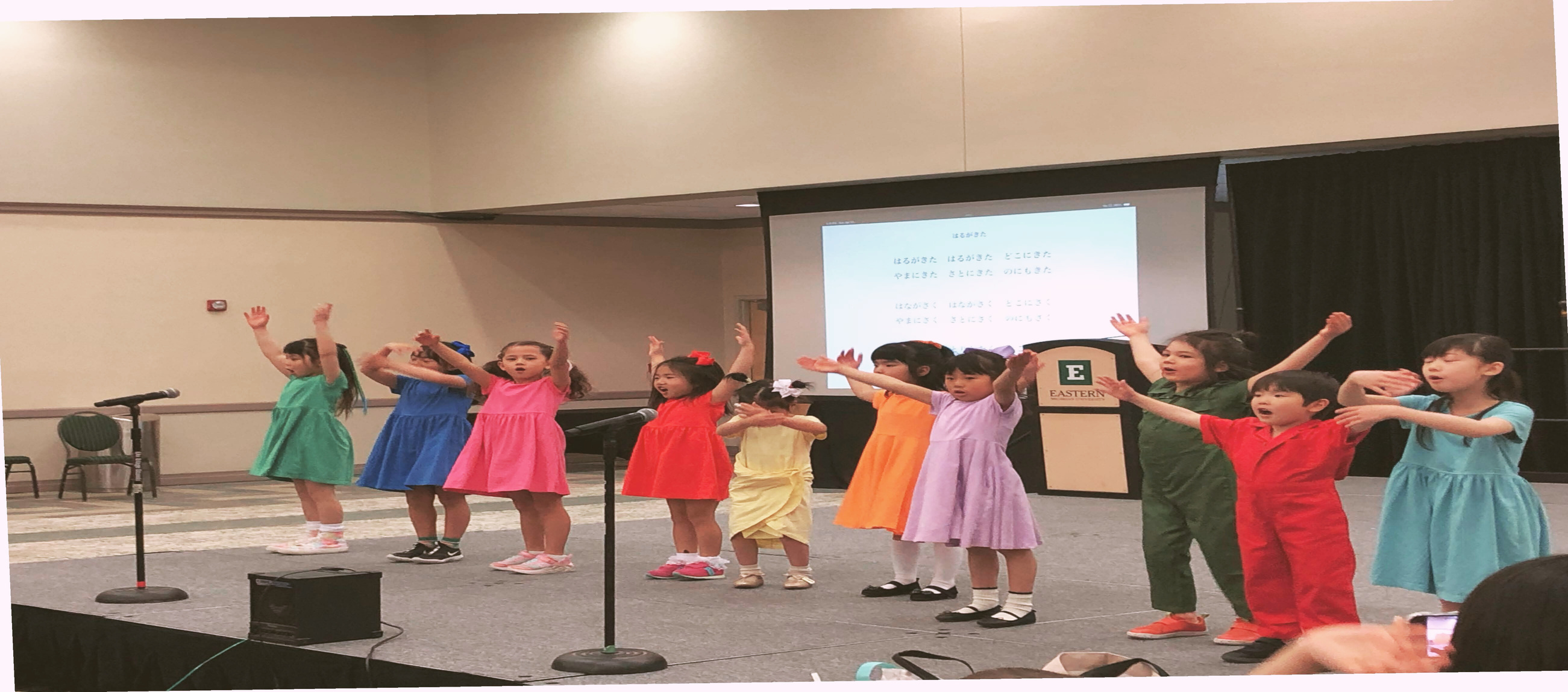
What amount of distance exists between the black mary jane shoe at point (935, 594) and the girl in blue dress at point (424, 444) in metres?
2.38

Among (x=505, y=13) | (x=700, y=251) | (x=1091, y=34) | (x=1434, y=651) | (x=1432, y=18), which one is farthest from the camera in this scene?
(x=700, y=251)

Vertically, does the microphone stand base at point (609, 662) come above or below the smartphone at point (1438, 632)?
below

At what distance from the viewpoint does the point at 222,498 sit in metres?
11.3

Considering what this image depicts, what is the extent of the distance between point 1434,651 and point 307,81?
1267 cm

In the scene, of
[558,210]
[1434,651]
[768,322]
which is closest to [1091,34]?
[768,322]

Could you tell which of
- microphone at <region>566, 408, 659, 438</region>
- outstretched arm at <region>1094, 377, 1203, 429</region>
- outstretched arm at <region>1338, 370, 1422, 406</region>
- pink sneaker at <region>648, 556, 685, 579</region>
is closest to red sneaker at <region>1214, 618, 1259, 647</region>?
outstretched arm at <region>1094, 377, 1203, 429</region>

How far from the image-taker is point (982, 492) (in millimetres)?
5180

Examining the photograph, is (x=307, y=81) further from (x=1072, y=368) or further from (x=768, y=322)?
(x=1072, y=368)

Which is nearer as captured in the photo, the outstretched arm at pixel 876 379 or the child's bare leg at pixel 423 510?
the outstretched arm at pixel 876 379

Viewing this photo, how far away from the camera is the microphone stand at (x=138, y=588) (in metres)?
5.84

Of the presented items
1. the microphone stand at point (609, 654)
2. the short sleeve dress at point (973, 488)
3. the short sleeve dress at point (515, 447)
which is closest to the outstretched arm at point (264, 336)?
the short sleeve dress at point (515, 447)

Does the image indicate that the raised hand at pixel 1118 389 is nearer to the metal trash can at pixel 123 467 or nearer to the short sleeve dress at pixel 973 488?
the short sleeve dress at pixel 973 488

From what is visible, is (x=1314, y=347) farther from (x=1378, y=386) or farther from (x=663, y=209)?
(x=663, y=209)

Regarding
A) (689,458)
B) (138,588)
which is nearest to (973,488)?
(689,458)
